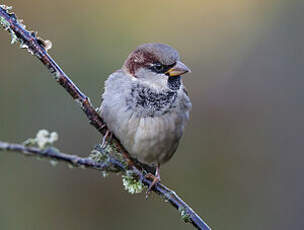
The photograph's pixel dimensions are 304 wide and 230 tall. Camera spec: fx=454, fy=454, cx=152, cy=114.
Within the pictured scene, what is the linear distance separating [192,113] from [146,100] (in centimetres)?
291

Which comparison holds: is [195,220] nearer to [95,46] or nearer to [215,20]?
[95,46]

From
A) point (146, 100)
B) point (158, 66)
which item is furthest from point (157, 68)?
point (146, 100)

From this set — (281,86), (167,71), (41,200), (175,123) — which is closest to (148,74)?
(167,71)

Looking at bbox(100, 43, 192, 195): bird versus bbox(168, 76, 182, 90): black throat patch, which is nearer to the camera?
bbox(100, 43, 192, 195): bird

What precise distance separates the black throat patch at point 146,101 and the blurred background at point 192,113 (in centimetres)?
235

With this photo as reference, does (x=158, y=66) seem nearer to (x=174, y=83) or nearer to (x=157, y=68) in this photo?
(x=157, y=68)

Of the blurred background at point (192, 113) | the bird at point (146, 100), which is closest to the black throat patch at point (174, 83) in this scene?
the bird at point (146, 100)

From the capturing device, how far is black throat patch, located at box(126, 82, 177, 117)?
10.5ft

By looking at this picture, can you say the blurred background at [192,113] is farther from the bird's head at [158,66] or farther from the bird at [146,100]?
the bird's head at [158,66]

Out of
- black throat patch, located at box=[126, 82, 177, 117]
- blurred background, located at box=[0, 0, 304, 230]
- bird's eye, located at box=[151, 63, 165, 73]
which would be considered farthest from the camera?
blurred background, located at box=[0, 0, 304, 230]

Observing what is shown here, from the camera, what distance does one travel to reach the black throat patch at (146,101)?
3205 millimetres

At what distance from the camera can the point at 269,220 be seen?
5.93m

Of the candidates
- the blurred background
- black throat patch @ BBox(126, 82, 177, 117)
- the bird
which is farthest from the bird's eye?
the blurred background

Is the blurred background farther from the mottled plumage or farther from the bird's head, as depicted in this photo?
the bird's head
